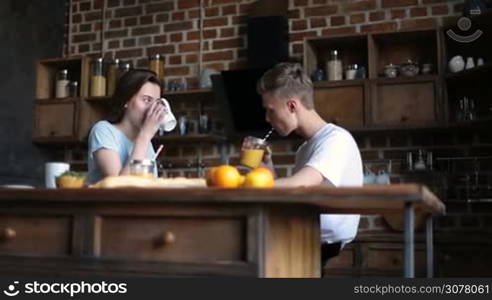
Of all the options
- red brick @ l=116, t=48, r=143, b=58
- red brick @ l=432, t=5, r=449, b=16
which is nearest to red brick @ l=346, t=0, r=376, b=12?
red brick @ l=432, t=5, r=449, b=16

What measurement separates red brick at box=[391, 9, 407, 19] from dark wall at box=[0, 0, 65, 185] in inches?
107

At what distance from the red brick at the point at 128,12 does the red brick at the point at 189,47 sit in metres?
0.50

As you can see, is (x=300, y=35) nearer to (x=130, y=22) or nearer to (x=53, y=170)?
(x=130, y=22)

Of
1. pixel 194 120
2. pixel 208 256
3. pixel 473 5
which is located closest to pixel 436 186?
pixel 473 5

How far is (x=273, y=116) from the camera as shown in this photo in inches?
82.0

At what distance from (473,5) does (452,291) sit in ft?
8.23

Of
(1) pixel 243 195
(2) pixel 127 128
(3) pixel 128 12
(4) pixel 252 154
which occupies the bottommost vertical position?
(1) pixel 243 195

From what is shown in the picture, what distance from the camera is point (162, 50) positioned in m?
4.57

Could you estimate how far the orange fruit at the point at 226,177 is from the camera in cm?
148

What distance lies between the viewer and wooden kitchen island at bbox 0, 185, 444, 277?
1.31 m

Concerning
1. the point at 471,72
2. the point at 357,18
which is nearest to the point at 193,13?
the point at 357,18

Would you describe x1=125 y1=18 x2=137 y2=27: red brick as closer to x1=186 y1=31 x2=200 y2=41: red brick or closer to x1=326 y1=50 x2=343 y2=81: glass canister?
x1=186 y1=31 x2=200 y2=41: red brick

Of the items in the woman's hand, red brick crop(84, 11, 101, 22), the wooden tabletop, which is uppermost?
red brick crop(84, 11, 101, 22)

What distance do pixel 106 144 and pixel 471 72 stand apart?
2.31 metres
